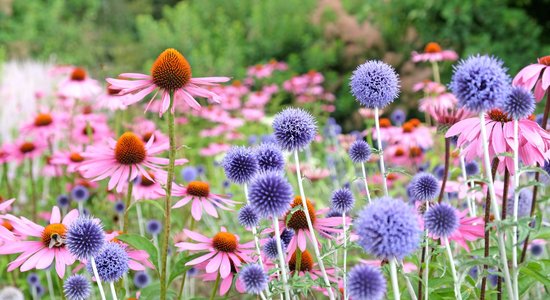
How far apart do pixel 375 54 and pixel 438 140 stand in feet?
10.7

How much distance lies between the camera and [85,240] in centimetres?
151

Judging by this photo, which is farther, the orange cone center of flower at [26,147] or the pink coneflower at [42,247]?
the orange cone center of flower at [26,147]

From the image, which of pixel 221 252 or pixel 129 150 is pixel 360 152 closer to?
pixel 221 252

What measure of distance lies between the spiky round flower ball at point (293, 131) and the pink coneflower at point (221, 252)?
383 mm

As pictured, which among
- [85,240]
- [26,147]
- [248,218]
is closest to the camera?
[85,240]

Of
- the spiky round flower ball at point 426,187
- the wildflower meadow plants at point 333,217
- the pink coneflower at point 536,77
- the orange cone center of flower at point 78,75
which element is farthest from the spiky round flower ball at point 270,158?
the orange cone center of flower at point 78,75

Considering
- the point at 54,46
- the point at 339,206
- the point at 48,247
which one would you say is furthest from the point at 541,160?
the point at 54,46

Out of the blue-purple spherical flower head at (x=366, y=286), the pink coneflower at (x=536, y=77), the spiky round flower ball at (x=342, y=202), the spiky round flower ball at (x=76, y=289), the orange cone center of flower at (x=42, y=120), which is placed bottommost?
the spiky round flower ball at (x=76, y=289)

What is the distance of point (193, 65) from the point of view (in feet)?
29.3

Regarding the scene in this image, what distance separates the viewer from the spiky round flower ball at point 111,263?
1551 millimetres

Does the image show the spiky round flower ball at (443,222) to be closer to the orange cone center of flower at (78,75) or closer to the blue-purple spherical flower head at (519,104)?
the blue-purple spherical flower head at (519,104)

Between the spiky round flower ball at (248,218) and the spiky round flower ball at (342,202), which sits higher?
the spiky round flower ball at (342,202)

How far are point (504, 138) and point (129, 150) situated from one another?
1.22 meters

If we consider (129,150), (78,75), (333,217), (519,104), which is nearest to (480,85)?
(519,104)
